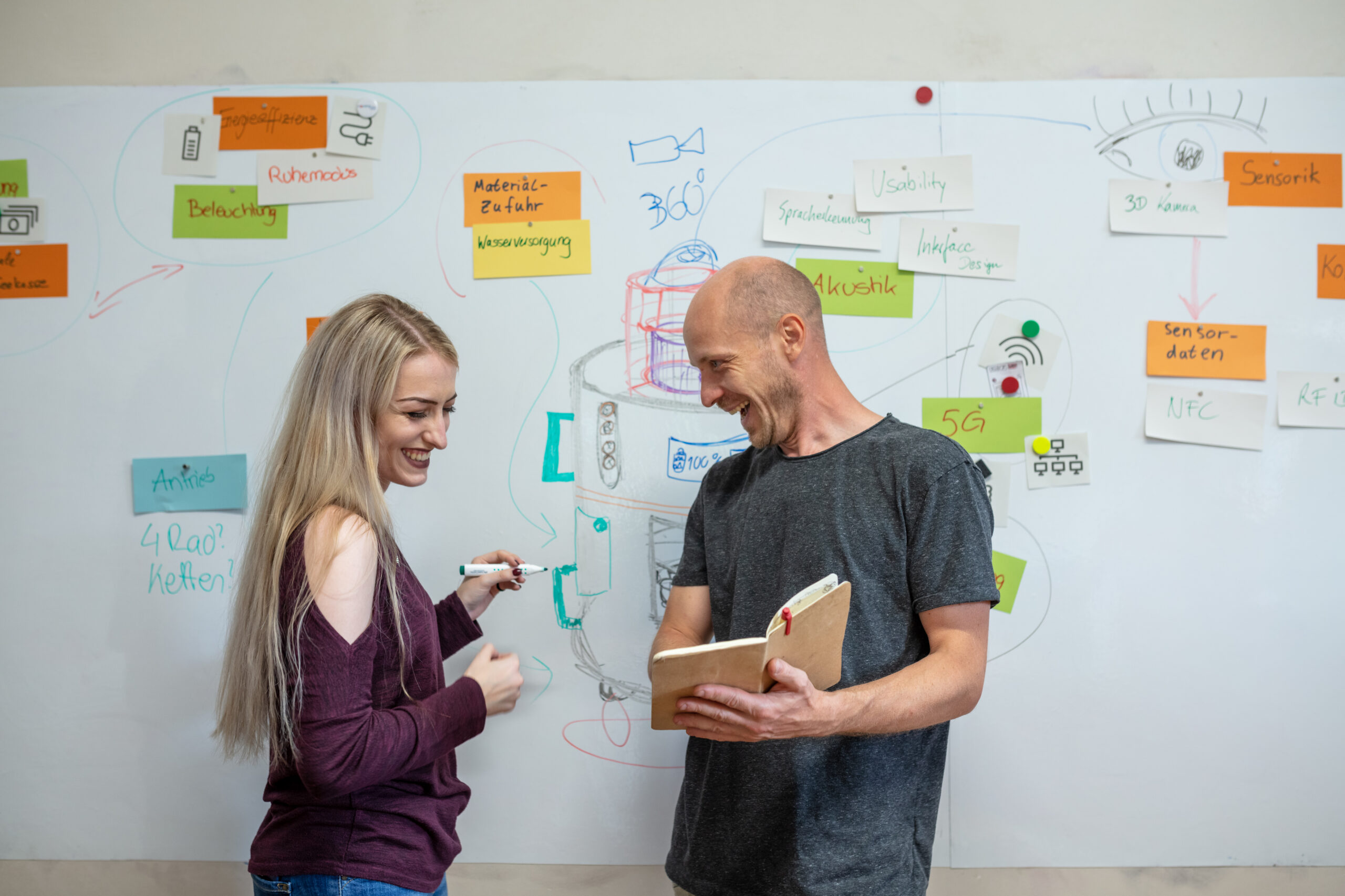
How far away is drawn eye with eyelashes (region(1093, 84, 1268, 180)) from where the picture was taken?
4.74ft

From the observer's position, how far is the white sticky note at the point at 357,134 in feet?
4.83

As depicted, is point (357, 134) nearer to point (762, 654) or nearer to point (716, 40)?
point (716, 40)

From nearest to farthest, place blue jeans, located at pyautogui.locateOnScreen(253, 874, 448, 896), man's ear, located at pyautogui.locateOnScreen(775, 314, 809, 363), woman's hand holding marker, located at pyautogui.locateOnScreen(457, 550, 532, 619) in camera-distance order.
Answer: blue jeans, located at pyautogui.locateOnScreen(253, 874, 448, 896) < man's ear, located at pyautogui.locateOnScreen(775, 314, 809, 363) < woman's hand holding marker, located at pyautogui.locateOnScreen(457, 550, 532, 619)

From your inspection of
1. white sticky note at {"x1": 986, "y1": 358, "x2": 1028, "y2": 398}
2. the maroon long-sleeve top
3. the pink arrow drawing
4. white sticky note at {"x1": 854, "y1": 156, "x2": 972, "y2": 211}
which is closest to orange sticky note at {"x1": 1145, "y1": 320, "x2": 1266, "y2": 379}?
the pink arrow drawing

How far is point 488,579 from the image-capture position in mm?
1300

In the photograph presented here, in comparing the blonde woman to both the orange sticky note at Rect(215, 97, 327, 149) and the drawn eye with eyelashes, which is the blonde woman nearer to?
the orange sticky note at Rect(215, 97, 327, 149)

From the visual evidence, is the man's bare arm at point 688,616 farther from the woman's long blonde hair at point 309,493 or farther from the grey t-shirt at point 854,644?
the woman's long blonde hair at point 309,493

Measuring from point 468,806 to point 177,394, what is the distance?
2.93 ft

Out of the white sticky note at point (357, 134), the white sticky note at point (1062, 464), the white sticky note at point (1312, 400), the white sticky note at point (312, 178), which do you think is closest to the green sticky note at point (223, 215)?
the white sticky note at point (312, 178)

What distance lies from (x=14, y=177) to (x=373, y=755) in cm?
135

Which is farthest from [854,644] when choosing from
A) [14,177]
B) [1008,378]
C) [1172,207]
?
[14,177]

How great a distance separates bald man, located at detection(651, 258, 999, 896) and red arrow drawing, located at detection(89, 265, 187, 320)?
0.98 metres

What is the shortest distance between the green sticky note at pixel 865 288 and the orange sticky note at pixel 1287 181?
0.58 metres

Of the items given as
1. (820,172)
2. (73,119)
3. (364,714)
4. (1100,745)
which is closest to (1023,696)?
(1100,745)
